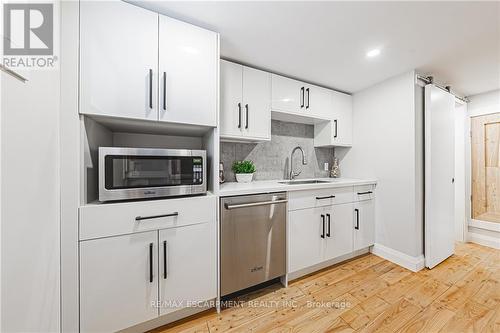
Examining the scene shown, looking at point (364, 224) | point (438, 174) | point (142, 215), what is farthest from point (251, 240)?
point (438, 174)

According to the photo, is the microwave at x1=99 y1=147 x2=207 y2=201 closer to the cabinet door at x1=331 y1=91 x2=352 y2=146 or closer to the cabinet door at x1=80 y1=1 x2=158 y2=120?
the cabinet door at x1=80 y1=1 x2=158 y2=120

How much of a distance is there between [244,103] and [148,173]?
1120 millimetres

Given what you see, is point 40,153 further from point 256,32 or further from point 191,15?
point 256,32

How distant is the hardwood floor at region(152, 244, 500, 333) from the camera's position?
1435 millimetres

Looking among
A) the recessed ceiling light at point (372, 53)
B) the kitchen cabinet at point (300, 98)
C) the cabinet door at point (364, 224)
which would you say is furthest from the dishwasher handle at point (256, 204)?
the recessed ceiling light at point (372, 53)

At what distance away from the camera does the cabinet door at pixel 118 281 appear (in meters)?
1.16

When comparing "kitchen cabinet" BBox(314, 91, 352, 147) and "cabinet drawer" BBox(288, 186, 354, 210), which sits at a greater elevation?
"kitchen cabinet" BBox(314, 91, 352, 147)

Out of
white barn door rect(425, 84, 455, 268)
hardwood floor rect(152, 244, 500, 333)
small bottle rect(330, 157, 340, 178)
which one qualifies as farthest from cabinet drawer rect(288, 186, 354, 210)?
white barn door rect(425, 84, 455, 268)

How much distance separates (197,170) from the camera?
146cm

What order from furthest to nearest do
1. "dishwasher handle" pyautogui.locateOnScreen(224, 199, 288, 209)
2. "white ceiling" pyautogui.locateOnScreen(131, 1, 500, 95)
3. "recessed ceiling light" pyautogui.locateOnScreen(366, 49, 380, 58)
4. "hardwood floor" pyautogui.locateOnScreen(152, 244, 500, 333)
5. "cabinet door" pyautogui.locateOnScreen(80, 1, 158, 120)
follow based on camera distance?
"recessed ceiling light" pyautogui.locateOnScreen(366, 49, 380, 58) → "dishwasher handle" pyautogui.locateOnScreen(224, 199, 288, 209) → "hardwood floor" pyautogui.locateOnScreen(152, 244, 500, 333) → "white ceiling" pyautogui.locateOnScreen(131, 1, 500, 95) → "cabinet door" pyautogui.locateOnScreen(80, 1, 158, 120)

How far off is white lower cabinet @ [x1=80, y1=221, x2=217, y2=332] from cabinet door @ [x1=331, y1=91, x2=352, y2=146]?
2.05 metres

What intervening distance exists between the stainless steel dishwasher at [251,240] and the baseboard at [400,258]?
144 centimetres

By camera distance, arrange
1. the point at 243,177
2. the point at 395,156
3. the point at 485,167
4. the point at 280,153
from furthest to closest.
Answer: the point at 485,167 → the point at 280,153 → the point at 395,156 → the point at 243,177

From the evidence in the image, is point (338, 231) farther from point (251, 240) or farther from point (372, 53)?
point (372, 53)
